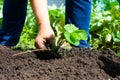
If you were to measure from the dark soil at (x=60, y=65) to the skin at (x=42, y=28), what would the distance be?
6 centimetres

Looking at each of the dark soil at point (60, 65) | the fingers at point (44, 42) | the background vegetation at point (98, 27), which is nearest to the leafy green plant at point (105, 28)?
the background vegetation at point (98, 27)

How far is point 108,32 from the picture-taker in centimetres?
305

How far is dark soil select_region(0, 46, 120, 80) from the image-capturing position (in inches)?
69.6

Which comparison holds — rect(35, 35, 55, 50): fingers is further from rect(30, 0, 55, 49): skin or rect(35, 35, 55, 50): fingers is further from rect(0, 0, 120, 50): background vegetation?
rect(0, 0, 120, 50): background vegetation

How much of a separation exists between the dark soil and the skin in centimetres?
6

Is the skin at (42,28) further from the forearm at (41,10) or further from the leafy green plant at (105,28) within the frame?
the leafy green plant at (105,28)

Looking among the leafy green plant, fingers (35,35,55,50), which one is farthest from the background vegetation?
fingers (35,35,55,50)

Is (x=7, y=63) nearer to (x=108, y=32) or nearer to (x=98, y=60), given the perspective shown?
(x=98, y=60)

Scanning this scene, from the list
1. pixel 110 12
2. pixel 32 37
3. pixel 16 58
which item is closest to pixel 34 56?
pixel 16 58

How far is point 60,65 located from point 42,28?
28 centimetres

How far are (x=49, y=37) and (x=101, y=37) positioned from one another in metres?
1.06

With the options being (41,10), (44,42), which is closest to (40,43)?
(44,42)

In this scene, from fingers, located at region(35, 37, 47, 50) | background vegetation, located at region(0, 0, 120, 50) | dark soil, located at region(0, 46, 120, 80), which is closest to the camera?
dark soil, located at region(0, 46, 120, 80)

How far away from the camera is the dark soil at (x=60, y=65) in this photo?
177cm
